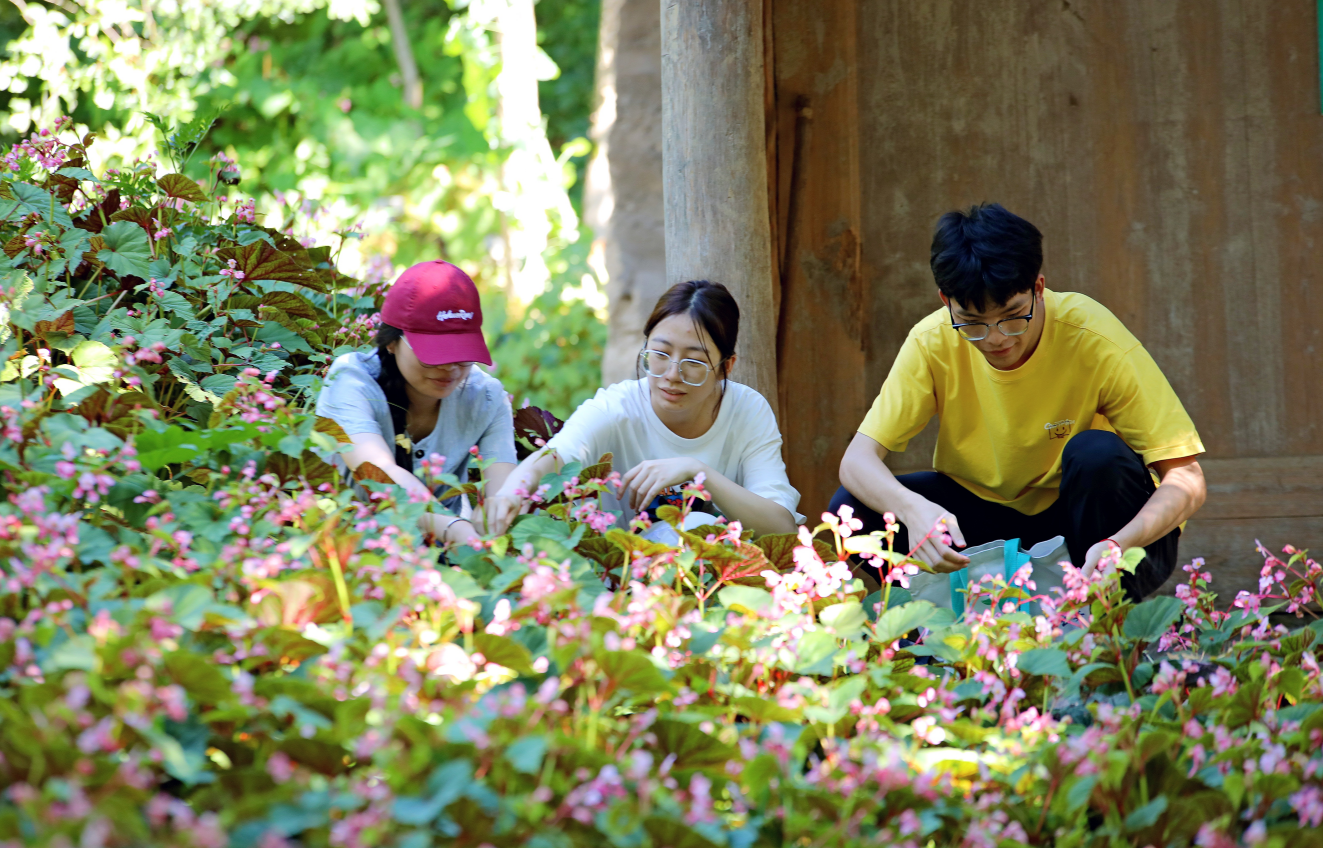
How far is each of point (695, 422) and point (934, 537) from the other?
0.74m

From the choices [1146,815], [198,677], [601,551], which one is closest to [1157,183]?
[601,551]

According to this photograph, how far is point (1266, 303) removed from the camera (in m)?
3.25

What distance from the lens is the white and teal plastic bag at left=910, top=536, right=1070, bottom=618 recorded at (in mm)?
2168

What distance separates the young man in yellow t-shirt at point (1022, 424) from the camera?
2.31 metres

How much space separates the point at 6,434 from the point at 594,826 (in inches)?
42.3

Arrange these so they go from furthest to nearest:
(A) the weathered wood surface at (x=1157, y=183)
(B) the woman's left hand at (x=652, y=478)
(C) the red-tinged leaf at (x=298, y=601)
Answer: (A) the weathered wood surface at (x=1157, y=183)
(B) the woman's left hand at (x=652, y=478)
(C) the red-tinged leaf at (x=298, y=601)

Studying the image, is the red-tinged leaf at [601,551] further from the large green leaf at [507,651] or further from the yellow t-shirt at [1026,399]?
the yellow t-shirt at [1026,399]

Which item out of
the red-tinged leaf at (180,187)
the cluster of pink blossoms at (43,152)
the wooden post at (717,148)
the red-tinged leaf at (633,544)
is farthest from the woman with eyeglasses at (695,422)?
the cluster of pink blossoms at (43,152)

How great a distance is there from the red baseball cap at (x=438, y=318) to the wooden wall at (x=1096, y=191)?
49.1 inches

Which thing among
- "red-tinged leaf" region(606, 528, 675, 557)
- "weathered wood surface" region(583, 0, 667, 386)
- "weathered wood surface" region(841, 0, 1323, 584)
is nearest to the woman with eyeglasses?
"red-tinged leaf" region(606, 528, 675, 557)

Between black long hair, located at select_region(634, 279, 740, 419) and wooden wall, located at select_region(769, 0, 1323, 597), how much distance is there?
809 millimetres

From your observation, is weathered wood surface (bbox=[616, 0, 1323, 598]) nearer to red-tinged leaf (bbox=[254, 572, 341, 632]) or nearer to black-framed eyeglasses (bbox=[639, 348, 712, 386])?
black-framed eyeglasses (bbox=[639, 348, 712, 386])

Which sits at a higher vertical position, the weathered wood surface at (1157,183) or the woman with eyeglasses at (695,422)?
the weathered wood surface at (1157,183)

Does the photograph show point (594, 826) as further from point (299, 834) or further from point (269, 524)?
point (269, 524)
